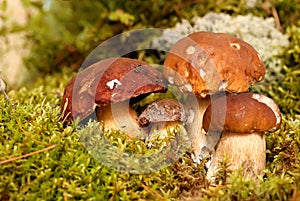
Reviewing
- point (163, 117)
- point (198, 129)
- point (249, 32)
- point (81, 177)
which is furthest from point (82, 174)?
point (249, 32)

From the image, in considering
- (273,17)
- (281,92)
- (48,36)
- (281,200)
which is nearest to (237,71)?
(281,200)

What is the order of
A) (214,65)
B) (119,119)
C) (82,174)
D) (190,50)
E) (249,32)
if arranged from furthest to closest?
(249,32) → (119,119) → (190,50) → (214,65) → (82,174)

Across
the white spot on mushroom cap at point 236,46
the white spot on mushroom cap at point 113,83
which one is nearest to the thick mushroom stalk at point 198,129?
the white spot on mushroom cap at point 236,46

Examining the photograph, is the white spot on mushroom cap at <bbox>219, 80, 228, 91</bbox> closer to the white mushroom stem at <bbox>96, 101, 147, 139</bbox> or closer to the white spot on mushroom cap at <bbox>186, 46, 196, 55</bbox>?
the white spot on mushroom cap at <bbox>186, 46, 196, 55</bbox>

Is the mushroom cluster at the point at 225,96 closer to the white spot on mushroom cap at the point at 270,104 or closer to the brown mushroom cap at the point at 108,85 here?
the white spot on mushroom cap at the point at 270,104

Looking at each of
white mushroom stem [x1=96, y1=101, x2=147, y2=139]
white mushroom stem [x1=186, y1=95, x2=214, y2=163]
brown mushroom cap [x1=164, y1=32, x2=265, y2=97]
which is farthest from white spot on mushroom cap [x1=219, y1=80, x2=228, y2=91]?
white mushroom stem [x1=96, y1=101, x2=147, y2=139]

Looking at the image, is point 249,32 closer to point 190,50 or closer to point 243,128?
point 190,50

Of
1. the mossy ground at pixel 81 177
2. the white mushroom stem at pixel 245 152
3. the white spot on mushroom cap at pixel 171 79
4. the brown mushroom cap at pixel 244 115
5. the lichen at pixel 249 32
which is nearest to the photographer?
the mossy ground at pixel 81 177

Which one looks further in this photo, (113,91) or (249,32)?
(249,32)

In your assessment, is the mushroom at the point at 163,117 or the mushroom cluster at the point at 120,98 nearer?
the mushroom cluster at the point at 120,98
